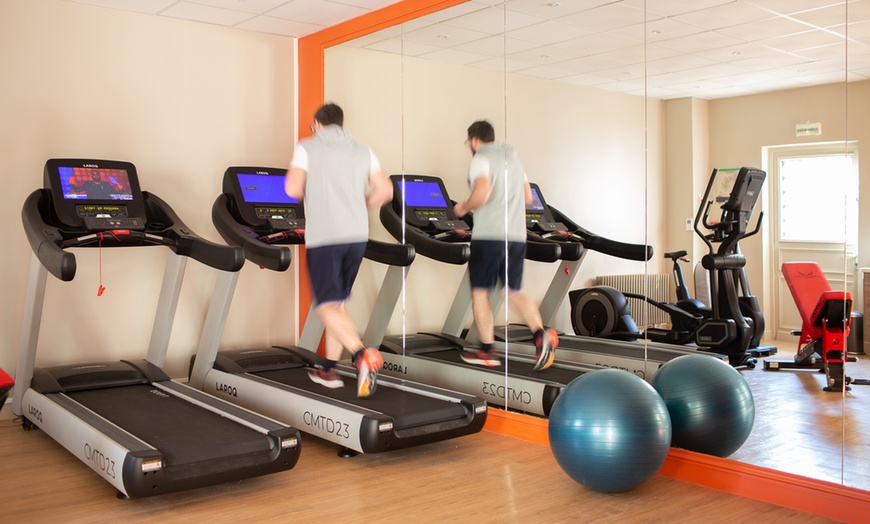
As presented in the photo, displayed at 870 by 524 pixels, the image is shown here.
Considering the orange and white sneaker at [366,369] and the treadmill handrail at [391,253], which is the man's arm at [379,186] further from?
the orange and white sneaker at [366,369]

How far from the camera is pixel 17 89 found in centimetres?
490

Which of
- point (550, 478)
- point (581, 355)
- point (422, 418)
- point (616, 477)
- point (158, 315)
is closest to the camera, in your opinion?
point (616, 477)

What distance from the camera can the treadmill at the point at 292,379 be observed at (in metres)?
3.99

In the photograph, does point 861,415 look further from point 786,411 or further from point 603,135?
point 603,135

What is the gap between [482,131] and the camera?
4.75 meters

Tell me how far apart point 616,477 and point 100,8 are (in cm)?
439

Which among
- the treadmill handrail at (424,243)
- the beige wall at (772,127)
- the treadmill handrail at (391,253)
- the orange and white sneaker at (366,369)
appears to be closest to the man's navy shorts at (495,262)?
the treadmill handrail at (424,243)

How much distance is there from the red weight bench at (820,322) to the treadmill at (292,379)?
167cm

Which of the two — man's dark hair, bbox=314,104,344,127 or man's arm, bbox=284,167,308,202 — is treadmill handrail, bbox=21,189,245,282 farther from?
man's dark hair, bbox=314,104,344,127

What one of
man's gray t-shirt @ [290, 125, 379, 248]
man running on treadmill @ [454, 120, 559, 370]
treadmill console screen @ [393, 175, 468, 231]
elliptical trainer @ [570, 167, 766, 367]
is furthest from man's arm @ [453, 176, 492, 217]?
elliptical trainer @ [570, 167, 766, 367]

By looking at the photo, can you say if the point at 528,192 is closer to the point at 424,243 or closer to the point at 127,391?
the point at 424,243

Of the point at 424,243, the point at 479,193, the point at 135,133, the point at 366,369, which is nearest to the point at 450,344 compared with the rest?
the point at 424,243

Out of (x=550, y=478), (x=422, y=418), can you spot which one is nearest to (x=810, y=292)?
(x=550, y=478)

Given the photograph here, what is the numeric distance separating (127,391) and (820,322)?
3628mm
